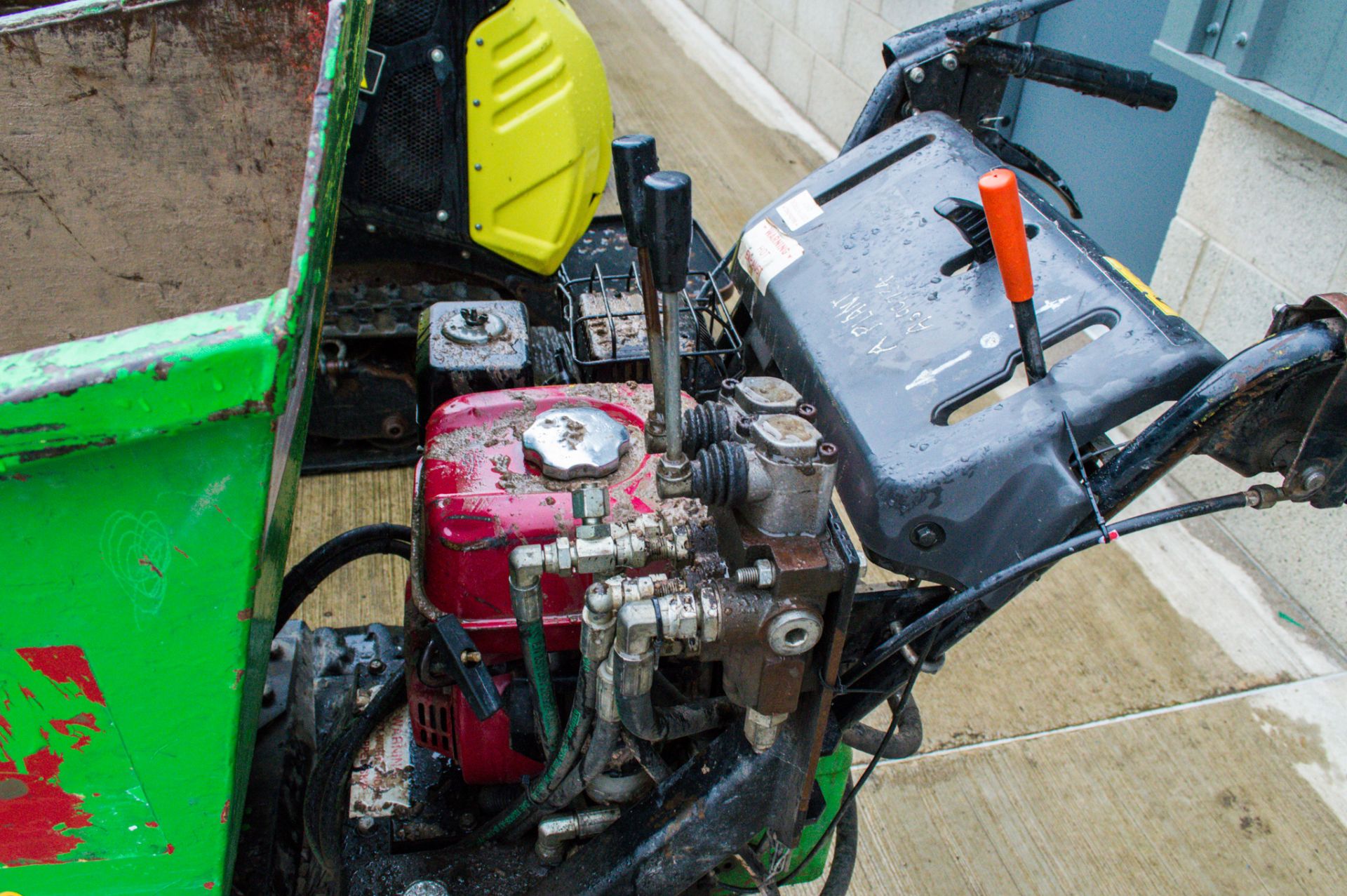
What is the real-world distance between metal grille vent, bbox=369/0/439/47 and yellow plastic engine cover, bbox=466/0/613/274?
12 centimetres

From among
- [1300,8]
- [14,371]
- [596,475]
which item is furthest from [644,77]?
[14,371]

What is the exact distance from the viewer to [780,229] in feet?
5.22

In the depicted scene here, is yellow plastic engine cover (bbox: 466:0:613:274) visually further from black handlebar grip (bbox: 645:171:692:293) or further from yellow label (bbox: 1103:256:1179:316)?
black handlebar grip (bbox: 645:171:692:293)

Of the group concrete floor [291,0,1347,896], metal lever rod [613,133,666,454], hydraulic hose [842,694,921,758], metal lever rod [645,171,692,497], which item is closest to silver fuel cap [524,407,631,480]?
metal lever rod [645,171,692,497]

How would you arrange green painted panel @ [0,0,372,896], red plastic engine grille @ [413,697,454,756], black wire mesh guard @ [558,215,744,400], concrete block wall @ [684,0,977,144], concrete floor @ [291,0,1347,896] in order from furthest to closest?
concrete block wall @ [684,0,977,144], concrete floor @ [291,0,1347,896], black wire mesh guard @ [558,215,744,400], red plastic engine grille @ [413,697,454,756], green painted panel @ [0,0,372,896]

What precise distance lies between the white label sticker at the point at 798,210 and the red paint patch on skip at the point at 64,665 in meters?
1.13

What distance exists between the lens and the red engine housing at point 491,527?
1363 millimetres

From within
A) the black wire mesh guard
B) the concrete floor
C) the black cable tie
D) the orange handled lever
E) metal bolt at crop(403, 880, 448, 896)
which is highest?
the orange handled lever

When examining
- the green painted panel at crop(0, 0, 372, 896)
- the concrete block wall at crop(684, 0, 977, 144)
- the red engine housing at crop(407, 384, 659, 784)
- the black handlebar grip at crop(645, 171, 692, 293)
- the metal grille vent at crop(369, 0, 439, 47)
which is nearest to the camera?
the green painted panel at crop(0, 0, 372, 896)

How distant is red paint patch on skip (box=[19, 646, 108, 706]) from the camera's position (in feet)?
3.22

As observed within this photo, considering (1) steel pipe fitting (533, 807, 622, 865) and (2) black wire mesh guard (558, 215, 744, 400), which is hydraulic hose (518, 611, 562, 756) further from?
(2) black wire mesh guard (558, 215, 744, 400)

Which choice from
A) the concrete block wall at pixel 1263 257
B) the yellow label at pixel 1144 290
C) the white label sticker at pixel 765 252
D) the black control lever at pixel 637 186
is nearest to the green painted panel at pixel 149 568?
the black control lever at pixel 637 186

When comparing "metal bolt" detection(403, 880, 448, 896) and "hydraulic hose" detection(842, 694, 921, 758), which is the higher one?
"hydraulic hose" detection(842, 694, 921, 758)

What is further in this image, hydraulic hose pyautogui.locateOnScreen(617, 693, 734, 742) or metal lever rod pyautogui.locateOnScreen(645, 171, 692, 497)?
hydraulic hose pyautogui.locateOnScreen(617, 693, 734, 742)
